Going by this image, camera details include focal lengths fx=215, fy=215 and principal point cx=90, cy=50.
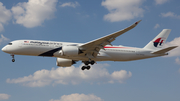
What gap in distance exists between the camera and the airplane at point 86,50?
29.8 meters

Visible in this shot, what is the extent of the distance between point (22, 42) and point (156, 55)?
2087 cm

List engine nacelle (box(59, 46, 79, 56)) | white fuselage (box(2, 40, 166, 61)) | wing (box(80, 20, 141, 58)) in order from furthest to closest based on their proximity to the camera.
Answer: white fuselage (box(2, 40, 166, 61))
engine nacelle (box(59, 46, 79, 56))
wing (box(80, 20, 141, 58))

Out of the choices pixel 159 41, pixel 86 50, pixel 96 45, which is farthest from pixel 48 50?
pixel 159 41

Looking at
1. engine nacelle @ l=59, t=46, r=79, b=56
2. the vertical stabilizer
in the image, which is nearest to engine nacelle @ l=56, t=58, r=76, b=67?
engine nacelle @ l=59, t=46, r=79, b=56

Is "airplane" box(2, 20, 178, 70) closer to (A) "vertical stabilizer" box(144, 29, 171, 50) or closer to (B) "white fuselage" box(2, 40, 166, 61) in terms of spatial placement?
(B) "white fuselage" box(2, 40, 166, 61)

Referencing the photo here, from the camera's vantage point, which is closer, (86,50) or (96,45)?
(96,45)

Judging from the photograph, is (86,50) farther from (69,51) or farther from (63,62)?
(63,62)

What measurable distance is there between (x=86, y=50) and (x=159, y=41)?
46.2ft

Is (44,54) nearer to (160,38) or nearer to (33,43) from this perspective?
(33,43)

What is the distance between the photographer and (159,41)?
37219 millimetres

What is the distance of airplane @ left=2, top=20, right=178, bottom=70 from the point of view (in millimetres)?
29766

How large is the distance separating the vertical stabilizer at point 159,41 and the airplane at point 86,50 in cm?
81

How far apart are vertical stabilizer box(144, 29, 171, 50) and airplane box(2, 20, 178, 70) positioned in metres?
0.81

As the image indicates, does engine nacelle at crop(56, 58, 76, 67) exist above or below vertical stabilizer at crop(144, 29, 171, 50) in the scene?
below
